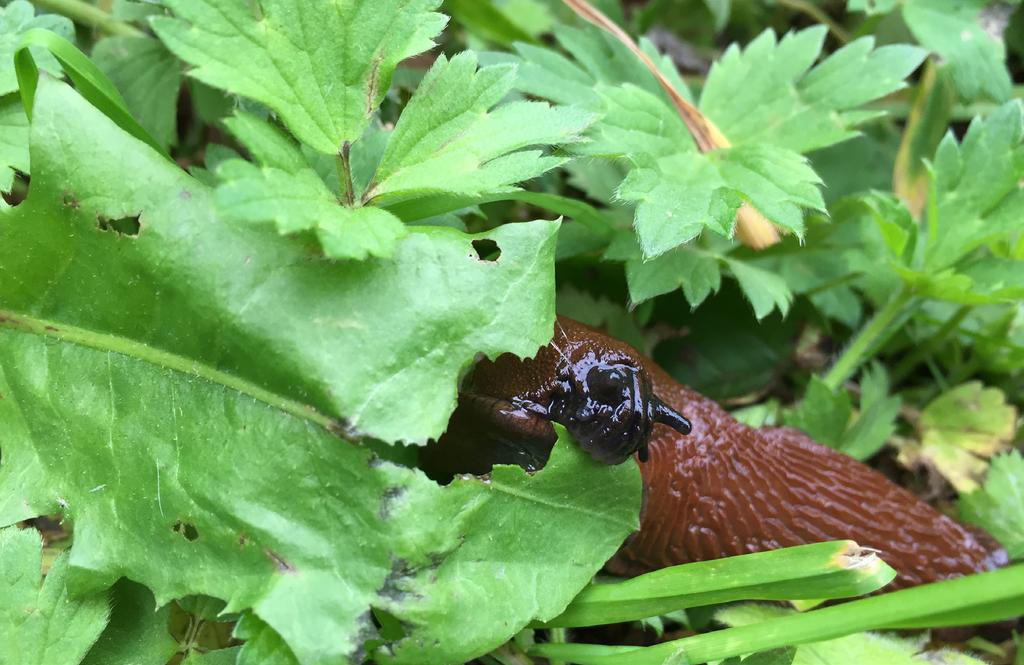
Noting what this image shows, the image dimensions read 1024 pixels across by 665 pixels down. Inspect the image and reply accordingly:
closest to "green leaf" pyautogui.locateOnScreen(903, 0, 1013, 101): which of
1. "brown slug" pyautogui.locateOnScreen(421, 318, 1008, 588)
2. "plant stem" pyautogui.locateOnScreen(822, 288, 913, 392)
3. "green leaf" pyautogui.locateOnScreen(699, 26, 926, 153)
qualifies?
"green leaf" pyautogui.locateOnScreen(699, 26, 926, 153)

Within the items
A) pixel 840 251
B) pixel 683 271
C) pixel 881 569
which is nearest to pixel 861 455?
pixel 840 251

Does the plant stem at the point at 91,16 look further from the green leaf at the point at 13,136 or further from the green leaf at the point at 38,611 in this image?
the green leaf at the point at 38,611

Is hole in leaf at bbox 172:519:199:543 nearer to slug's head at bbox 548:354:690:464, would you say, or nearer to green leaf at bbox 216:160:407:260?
green leaf at bbox 216:160:407:260

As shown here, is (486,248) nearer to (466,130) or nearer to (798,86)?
(466,130)

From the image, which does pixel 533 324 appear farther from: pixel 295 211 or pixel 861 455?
pixel 861 455

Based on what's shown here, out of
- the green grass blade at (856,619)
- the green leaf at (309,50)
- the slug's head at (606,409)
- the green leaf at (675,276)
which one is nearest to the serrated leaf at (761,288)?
the green leaf at (675,276)

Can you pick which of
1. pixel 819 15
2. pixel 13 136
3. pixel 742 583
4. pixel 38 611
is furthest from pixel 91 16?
pixel 819 15
